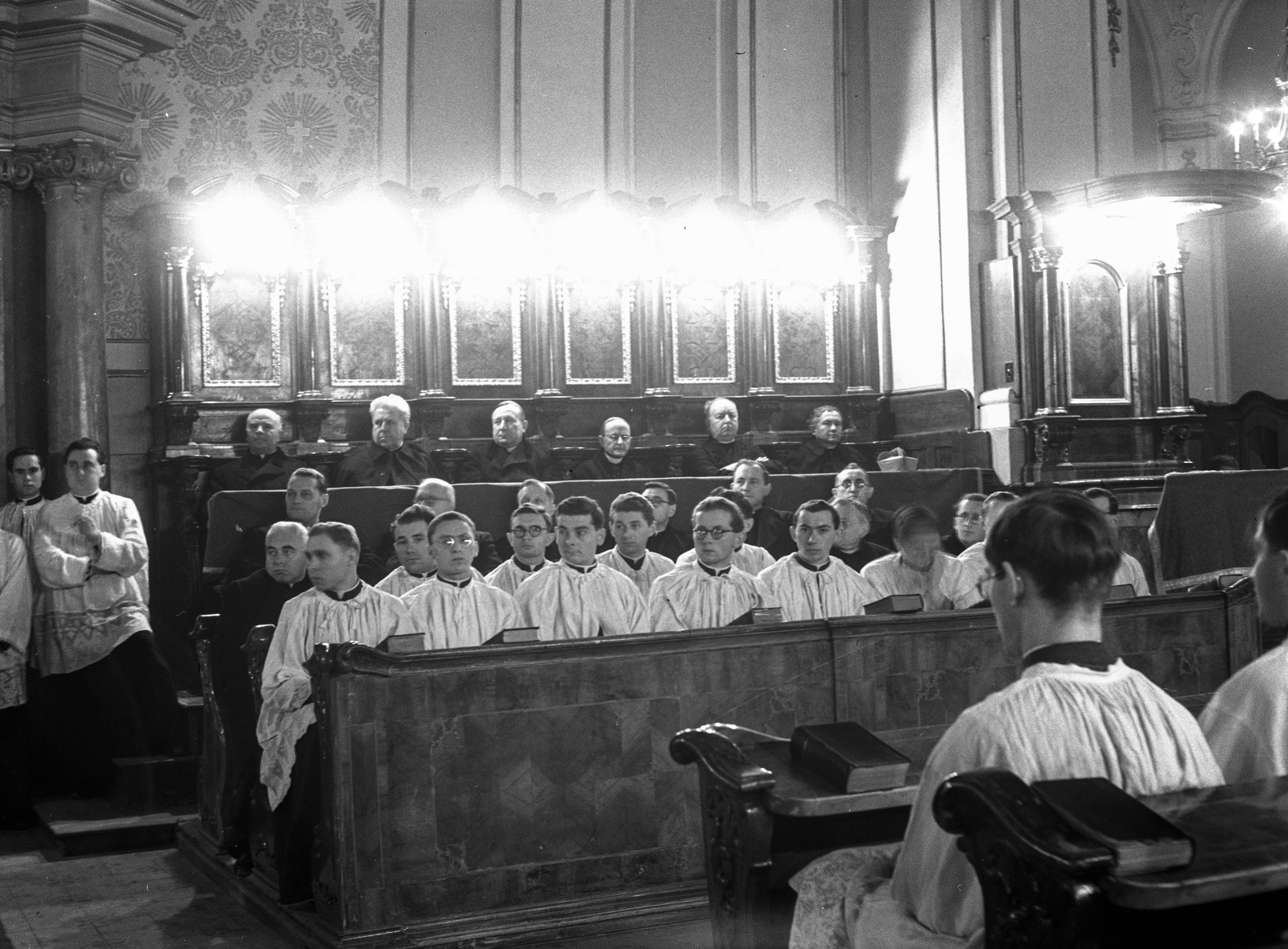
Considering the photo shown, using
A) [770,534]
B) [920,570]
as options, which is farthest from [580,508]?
[770,534]

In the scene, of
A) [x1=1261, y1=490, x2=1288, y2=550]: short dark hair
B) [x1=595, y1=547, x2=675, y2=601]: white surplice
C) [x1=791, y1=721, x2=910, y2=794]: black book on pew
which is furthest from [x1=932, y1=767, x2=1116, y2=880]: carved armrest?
[x1=595, y1=547, x2=675, y2=601]: white surplice

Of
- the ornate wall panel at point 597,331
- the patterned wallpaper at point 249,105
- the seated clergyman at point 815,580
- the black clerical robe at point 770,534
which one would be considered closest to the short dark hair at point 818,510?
the seated clergyman at point 815,580

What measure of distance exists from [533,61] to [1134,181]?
4.59 m

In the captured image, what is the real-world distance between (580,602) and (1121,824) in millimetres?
4294

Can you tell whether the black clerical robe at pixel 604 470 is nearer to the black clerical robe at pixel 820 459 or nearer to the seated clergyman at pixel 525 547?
the black clerical robe at pixel 820 459

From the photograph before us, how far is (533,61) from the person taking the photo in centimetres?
1114

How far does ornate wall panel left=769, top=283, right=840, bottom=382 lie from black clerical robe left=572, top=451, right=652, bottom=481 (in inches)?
72.3

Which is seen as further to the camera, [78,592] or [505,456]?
[505,456]

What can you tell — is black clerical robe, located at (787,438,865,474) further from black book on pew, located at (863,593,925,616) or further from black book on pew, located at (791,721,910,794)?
black book on pew, located at (791,721,910,794)

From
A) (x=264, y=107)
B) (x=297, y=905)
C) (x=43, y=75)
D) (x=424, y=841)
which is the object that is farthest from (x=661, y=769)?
(x=264, y=107)

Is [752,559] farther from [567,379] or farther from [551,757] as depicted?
[567,379]

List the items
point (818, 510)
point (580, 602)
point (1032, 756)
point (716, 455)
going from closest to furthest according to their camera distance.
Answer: point (1032, 756), point (580, 602), point (818, 510), point (716, 455)

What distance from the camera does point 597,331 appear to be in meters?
10.9

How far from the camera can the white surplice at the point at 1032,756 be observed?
7.33 feet
